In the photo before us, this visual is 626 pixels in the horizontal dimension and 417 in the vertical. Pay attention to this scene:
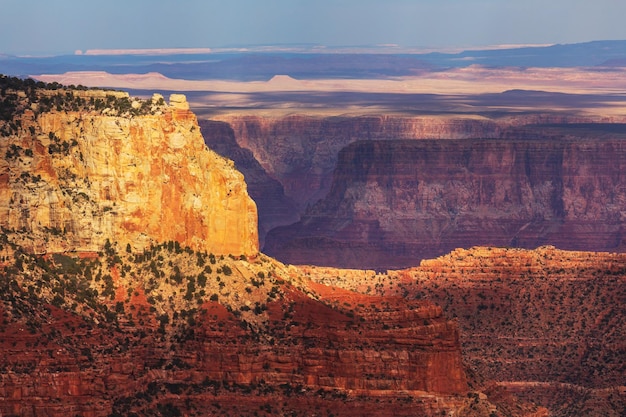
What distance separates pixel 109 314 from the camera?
72.9m

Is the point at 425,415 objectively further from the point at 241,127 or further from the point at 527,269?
the point at 241,127

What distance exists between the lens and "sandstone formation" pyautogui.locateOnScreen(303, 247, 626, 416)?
93.4 meters


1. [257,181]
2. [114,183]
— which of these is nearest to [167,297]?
[114,183]

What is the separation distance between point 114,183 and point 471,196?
71.4 metres

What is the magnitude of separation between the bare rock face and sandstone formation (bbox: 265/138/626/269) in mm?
62774

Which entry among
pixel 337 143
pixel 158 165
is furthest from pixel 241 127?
pixel 158 165

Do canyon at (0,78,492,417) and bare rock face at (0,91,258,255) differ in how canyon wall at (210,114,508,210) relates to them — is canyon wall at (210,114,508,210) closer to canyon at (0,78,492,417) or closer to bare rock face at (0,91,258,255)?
bare rock face at (0,91,258,255)

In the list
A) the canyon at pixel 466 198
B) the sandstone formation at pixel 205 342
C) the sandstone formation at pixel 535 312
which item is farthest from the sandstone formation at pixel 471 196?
the sandstone formation at pixel 205 342

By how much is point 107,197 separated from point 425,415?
35.7ft

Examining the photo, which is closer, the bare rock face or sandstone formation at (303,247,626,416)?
the bare rock face

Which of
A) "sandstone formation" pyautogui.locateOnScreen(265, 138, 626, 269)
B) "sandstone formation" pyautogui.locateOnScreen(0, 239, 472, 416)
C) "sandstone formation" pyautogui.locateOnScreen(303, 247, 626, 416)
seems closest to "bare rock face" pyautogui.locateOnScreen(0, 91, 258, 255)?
Answer: "sandstone formation" pyautogui.locateOnScreen(0, 239, 472, 416)

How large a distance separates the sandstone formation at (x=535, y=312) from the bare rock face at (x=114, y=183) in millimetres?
18262

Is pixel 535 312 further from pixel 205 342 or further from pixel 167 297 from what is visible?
pixel 205 342

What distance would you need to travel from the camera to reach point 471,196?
14500cm
